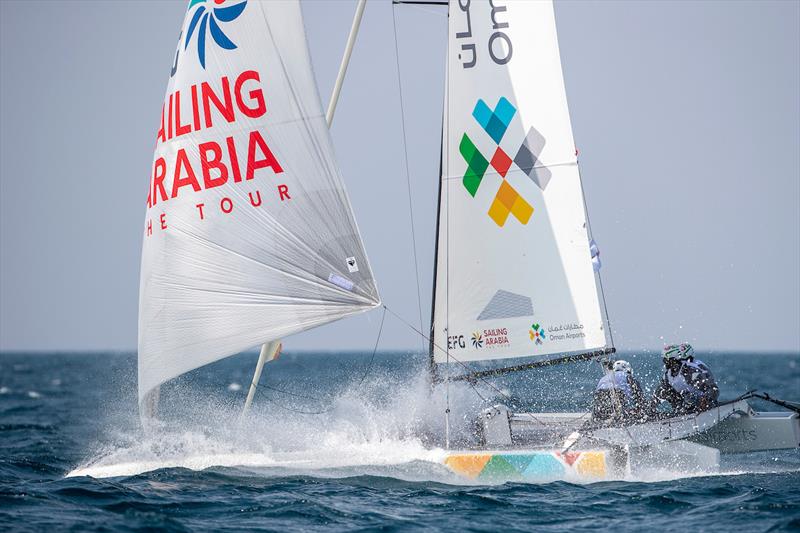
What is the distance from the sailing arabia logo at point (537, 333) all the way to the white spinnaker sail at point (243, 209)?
1.87m

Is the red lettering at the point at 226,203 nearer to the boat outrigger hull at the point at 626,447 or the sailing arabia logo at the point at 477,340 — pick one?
the sailing arabia logo at the point at 477,340

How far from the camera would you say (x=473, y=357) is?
1154 centimetres

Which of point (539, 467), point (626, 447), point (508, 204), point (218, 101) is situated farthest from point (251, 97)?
point (626, 447)

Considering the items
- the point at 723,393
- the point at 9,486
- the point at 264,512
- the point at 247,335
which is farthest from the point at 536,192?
the point at 723,393

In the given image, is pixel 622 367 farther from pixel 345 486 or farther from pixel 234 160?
pixel 234 160

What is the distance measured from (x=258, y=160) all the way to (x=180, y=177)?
913 millimetres

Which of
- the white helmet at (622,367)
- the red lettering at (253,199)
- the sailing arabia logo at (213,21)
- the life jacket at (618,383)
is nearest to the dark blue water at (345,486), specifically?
the life jacket at (618,383)

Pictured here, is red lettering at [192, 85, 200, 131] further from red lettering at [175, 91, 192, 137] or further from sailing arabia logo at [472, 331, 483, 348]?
sailing arabia logo at [472, 331, 483, 348]

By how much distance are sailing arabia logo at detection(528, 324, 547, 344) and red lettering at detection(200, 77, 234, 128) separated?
394 cm

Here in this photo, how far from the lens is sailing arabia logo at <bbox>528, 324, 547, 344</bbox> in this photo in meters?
11.5

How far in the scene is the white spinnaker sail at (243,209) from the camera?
10797 mm

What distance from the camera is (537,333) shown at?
11539 millimetres

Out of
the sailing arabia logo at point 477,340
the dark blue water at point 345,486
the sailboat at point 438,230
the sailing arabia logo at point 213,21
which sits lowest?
the dark blue water at point 345,486

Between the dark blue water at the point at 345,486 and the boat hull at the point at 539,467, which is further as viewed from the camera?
the boat hull at the point at 539,467
